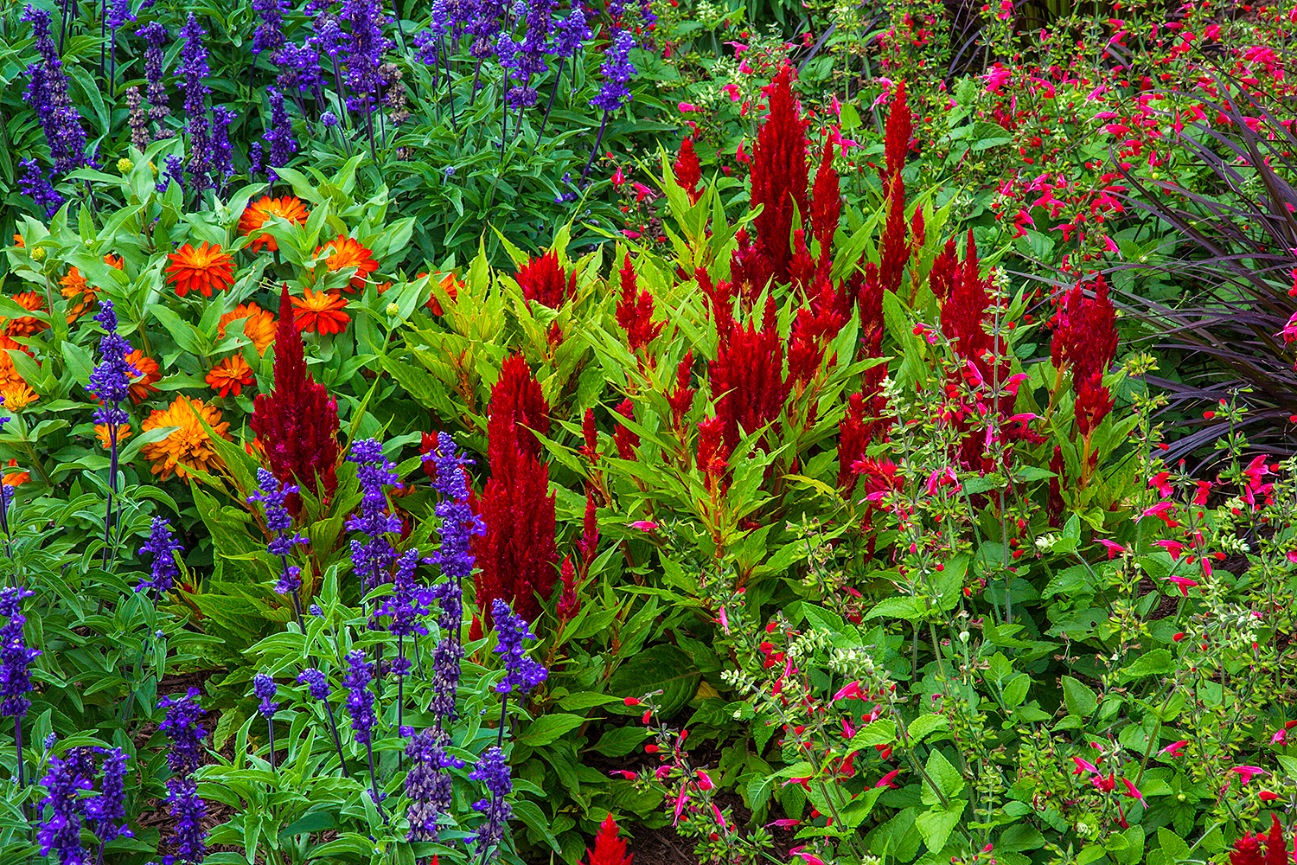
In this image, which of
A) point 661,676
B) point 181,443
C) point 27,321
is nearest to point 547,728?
point 661,676

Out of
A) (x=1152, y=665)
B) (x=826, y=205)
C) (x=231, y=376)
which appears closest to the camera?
(x=1152, y=665)

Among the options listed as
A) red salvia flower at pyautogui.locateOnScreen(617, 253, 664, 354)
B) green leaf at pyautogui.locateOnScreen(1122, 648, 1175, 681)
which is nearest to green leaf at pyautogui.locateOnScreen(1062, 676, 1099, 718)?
green leaf at pyautogui.locateOnScreen(1122, 648, 1175, 681)

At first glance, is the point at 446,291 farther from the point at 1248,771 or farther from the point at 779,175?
the point at 1248,771

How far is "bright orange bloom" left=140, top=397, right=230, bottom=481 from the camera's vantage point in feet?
10.1

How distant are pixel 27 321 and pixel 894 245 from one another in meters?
2.52

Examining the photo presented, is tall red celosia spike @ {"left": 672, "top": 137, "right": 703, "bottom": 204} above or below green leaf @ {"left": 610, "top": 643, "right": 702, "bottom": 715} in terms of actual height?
above

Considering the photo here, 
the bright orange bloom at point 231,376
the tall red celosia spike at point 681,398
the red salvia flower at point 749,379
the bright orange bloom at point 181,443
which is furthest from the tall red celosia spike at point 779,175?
Result: the bright orange bloom at point 181,443

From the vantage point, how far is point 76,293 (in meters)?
3.41

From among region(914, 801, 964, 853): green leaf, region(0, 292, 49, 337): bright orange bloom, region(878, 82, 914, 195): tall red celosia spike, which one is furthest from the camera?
region(878, 82, 914, 195): tall red celosia spike

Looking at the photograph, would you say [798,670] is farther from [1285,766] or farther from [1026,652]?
[1285,766]

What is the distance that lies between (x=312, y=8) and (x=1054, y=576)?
3386mm

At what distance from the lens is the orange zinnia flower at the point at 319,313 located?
340cm

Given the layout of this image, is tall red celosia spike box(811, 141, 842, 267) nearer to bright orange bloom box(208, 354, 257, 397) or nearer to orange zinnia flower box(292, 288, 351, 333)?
orange zinnia flower box(292, 288, 351, 333)

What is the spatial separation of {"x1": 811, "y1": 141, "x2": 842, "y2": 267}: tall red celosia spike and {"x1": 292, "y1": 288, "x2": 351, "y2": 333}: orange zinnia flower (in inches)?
56.3
